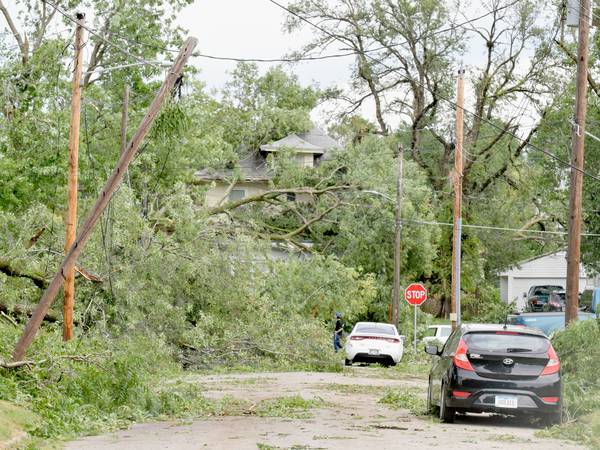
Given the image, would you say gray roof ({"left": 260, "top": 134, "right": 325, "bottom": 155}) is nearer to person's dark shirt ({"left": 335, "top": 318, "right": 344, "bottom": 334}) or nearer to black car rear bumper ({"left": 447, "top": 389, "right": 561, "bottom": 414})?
person's dark shirt ({"left": 335, "top": 318, "right": 344, "bottom": 334})

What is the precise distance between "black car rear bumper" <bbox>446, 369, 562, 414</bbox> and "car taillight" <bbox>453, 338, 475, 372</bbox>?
0.57ft

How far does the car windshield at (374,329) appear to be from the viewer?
36281 millimetres

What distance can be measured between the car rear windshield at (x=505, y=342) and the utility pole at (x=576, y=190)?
6987mm

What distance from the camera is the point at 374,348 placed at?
117 feet

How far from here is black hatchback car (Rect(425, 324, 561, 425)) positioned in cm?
1667

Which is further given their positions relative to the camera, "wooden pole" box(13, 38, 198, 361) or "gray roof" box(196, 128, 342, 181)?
"gray roof" box(196, 128, 342, 181)

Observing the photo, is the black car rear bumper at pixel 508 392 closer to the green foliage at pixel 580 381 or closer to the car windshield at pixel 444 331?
the green foliage at pixel 580 381

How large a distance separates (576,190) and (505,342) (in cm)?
827

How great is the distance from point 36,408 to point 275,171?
36403 mm

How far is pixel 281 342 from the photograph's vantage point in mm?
31750

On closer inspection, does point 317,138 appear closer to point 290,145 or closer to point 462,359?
point 290,145

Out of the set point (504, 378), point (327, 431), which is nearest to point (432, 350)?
point (504, 378)

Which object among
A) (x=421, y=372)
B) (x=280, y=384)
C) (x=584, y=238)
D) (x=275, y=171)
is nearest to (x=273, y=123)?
(x=275, y=171)

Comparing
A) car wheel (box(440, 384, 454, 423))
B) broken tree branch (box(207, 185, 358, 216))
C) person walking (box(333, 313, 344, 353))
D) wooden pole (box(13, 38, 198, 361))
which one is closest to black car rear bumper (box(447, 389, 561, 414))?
car wheel (box(440, 384, 454, 423))
